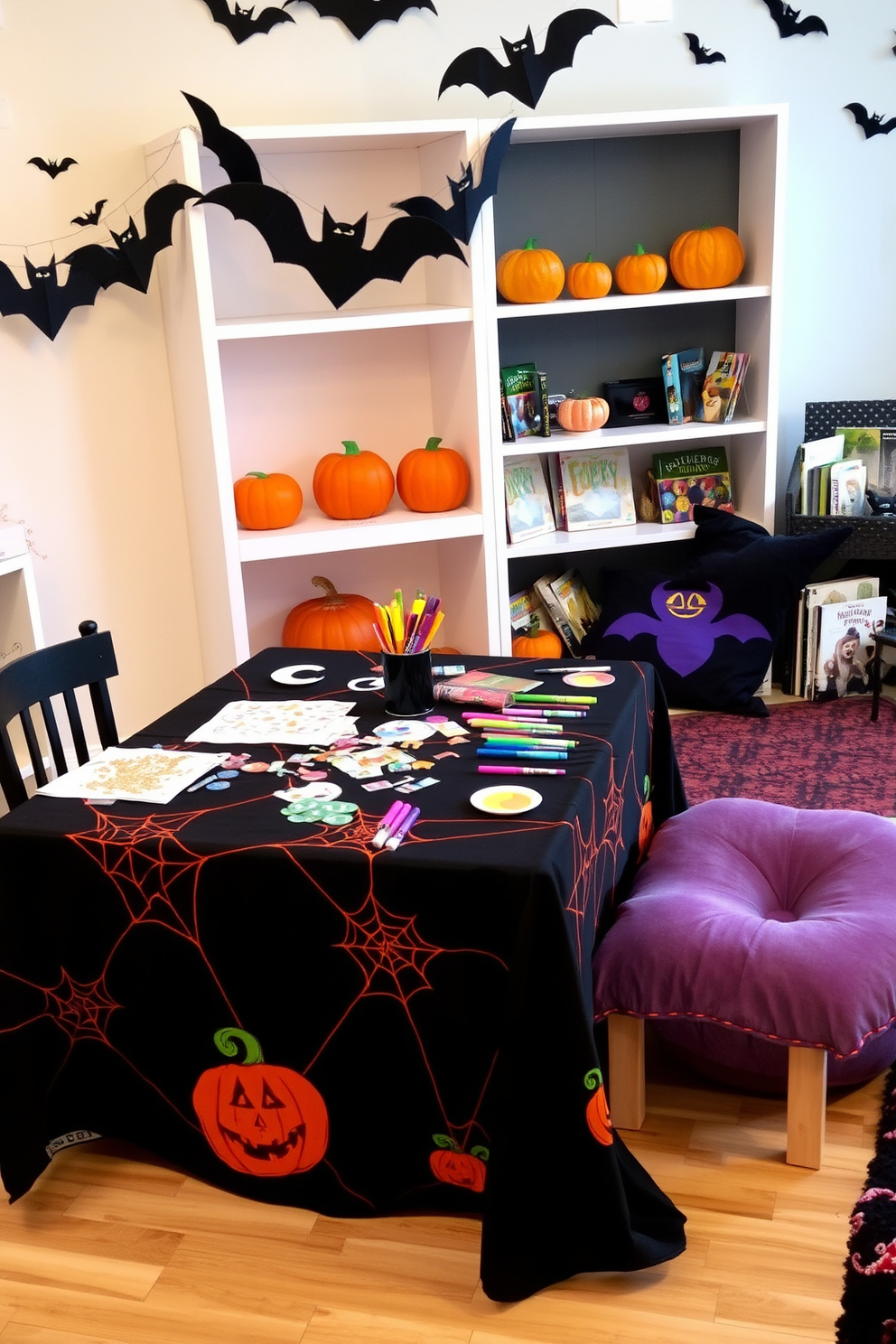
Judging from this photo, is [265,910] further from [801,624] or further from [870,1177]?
[801,624]

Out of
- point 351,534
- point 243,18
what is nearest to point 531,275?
point 351,534

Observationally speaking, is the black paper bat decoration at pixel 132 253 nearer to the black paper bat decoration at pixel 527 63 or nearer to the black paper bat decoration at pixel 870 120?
the black paper bat decoration at pixel 527 63

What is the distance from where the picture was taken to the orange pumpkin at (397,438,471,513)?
3387 millimetres

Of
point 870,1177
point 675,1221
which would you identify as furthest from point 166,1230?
point 870,1177

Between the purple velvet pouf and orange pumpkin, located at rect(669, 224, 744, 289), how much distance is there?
1.94 meters

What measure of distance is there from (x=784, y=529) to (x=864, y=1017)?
2.29m

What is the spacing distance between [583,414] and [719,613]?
0.70m

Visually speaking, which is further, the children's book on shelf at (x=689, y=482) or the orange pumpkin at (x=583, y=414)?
the children's book on shelf at (x=689, y=482)

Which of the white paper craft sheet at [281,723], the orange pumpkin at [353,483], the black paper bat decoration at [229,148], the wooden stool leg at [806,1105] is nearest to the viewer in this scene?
the wooden stool leg at [806,1105]

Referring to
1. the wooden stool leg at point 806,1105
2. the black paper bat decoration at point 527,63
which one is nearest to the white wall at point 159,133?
the black paper bat decoration at point 527,63

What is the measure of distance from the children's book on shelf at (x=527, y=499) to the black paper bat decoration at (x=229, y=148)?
1111 mm

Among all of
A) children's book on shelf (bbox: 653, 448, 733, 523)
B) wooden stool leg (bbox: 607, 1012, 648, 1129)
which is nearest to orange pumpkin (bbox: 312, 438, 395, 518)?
children's book on shelf (bbox: 653, 448, 733, 523)

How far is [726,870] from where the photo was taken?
2.05m

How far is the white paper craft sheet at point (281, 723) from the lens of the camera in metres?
1.95
